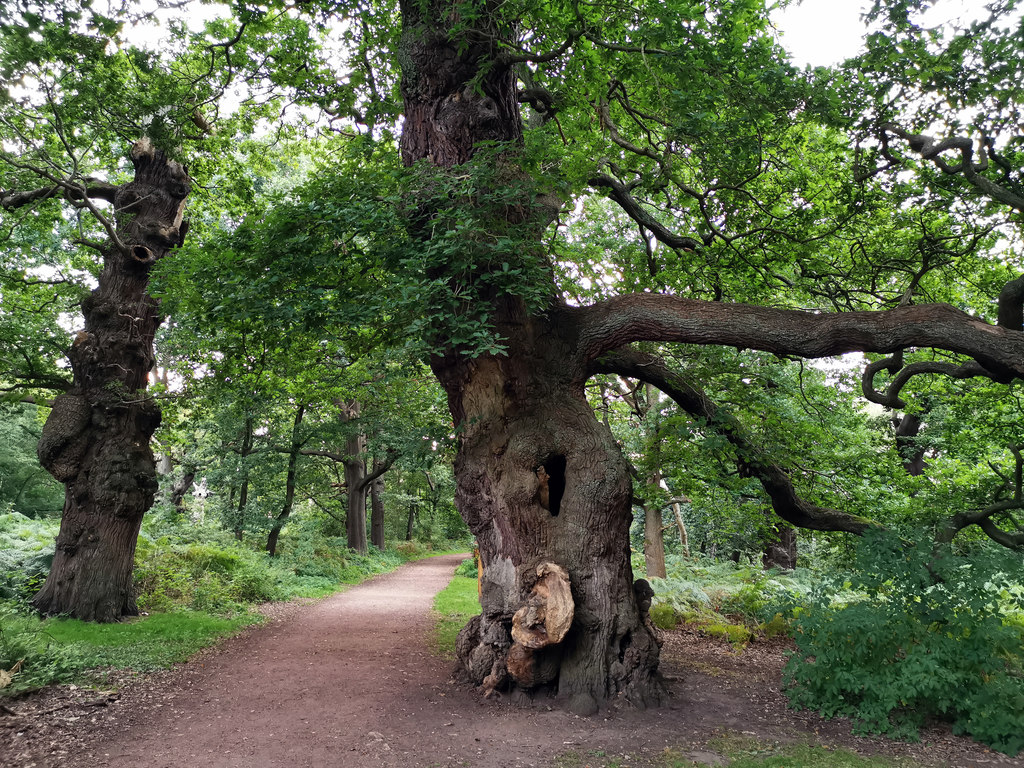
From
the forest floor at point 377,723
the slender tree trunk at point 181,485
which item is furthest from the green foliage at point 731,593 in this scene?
the slender tree trunk at point 181,485

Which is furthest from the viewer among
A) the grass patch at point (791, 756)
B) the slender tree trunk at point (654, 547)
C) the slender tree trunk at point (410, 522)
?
the slender tree trunk at point (410, 522)

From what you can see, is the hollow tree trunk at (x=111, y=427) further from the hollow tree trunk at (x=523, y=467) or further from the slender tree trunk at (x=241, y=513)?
the slender tree trunk at (x=241, y=513)

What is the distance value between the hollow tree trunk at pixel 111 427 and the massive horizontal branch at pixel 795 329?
708 centimetres

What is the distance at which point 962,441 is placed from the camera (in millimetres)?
8852

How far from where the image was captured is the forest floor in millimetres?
4809

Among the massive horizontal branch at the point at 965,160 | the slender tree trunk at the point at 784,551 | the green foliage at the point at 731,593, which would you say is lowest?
the green foliage at the point at 731,593

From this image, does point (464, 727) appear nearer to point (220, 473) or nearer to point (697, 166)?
point (697, 166)

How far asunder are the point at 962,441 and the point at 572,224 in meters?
8.15

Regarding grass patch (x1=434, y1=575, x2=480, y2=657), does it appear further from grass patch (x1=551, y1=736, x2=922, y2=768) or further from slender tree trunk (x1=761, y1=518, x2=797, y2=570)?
slender tree trunk (x1=761, y1=518, x2=797, y2=570)

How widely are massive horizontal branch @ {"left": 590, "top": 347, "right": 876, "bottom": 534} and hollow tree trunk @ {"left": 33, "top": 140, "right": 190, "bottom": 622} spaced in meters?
7.19

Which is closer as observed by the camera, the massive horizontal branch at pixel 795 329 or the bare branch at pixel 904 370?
the massive horizontal branch at pixel 795 329

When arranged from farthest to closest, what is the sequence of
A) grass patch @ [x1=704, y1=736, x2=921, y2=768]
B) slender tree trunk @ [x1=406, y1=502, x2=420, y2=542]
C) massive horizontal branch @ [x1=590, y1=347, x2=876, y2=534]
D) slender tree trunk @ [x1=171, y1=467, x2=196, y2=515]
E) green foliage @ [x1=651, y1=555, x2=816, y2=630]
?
slender tree trunk @ [x1=406, y1=502, x2=420, y2=542]
slender tree trunk @ [x1=171, y1=467, x2=196, y2=515]
green foliage @ [x1=651, y1=555, x2=816, y2=630]
massive horizontal branch @ [x1=590, y1=347, x2=876, y2=534]
grass patch @ [x1=704, y1=736, x2=921, y2=768]

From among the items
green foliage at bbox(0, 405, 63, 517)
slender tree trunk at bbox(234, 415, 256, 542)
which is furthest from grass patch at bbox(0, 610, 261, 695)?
green foliage at bbox(0, 405, 63, 517)

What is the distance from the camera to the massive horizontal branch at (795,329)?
5.23m
